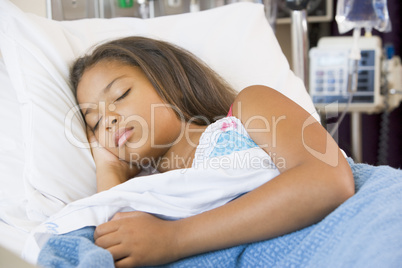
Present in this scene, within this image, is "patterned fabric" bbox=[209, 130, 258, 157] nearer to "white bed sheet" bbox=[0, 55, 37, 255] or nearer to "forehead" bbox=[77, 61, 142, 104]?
"forehead" bbox=[77, 61, 142, 104]

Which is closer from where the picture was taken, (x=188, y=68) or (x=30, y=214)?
(x=30, y=214)

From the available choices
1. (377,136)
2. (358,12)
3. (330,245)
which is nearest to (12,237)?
(330,245)

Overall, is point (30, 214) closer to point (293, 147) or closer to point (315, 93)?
point (293, 147)

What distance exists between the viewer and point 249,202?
2.54ft

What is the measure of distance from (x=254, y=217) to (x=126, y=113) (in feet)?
1.49

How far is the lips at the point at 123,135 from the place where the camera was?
3.51 ft

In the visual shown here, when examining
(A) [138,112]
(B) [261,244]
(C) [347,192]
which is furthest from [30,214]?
(C) [347,192]

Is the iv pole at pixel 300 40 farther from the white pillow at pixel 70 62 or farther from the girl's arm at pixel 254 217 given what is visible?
the girl's arm at pixel 254 217

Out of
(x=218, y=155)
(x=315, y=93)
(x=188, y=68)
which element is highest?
(x=188, y=68)

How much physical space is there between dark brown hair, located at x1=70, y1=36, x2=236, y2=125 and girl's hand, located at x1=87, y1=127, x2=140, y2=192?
174 millimetres

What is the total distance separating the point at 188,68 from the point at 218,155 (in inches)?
13.9

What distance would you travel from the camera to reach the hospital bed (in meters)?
0.68

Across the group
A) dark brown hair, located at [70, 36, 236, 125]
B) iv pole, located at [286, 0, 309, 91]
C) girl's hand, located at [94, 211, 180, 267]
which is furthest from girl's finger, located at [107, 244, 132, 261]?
iv pole, located at [286, 0, 309, 91]

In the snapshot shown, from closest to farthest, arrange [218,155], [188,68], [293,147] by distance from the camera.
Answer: [293,147], [218,155], [188,68]
